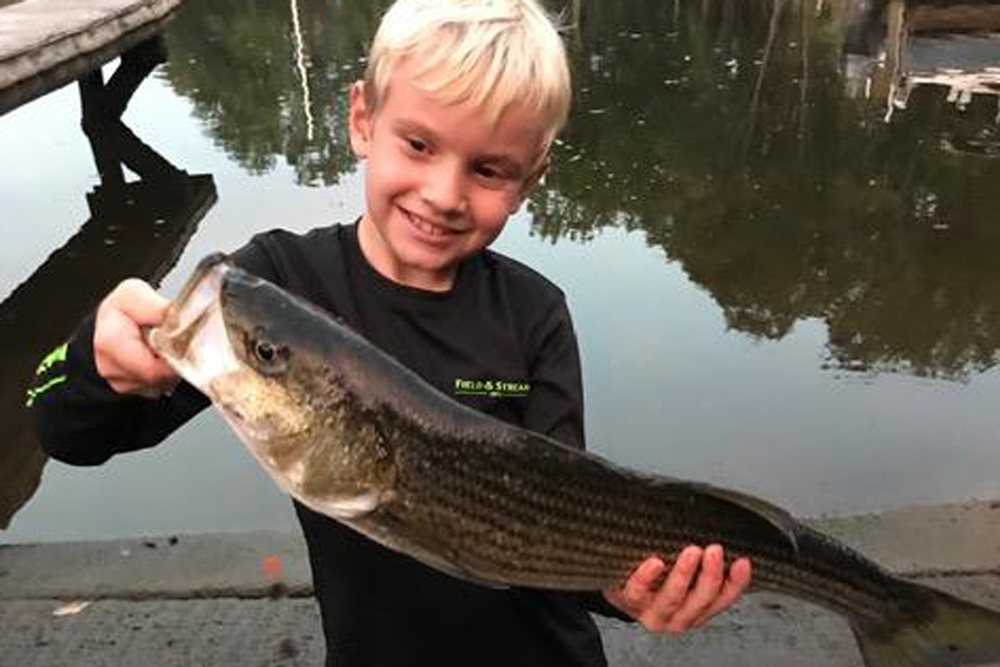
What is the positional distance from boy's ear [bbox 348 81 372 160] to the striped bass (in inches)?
23.1

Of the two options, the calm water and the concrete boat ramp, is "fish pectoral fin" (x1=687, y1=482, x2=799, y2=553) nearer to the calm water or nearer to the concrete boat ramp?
the concrete boat ramp

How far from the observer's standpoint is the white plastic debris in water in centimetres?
354

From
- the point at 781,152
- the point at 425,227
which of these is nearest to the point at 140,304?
the point at 425,227

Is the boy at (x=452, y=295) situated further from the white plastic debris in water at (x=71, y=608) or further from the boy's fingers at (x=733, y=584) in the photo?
the white plastic debris in water at (x=71, y=608)

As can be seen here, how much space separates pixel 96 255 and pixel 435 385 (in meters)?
6.99

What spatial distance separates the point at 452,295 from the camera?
2047mm

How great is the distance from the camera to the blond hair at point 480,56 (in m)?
1.84

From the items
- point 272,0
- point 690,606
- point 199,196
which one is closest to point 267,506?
point 690,606

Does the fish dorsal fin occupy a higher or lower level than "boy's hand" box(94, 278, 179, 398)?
lower

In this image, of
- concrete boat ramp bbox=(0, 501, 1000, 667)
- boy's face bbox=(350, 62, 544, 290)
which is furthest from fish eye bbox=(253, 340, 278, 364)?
concrete boat ramp bbox=(0, 501, 1000, 667)

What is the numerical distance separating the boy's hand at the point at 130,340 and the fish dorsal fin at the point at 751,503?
2.79ft

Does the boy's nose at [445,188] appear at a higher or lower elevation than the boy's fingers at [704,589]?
higher

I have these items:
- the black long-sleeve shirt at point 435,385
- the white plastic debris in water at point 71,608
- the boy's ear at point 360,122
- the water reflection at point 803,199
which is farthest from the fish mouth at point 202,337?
the water reflection at point 803,199

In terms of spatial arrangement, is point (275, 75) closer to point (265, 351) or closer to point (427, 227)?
point (427, 227)
